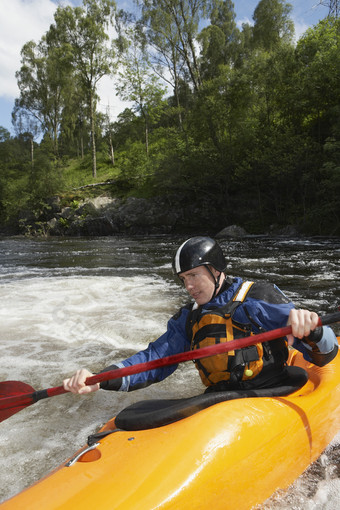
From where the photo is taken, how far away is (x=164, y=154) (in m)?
18.3

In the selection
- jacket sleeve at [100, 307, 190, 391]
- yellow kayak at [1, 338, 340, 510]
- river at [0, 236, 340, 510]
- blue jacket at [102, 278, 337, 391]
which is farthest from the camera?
river at [0, 236, 340, 510]

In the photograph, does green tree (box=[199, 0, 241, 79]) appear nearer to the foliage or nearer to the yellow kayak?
the foliage

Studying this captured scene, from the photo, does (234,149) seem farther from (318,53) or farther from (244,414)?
(244,414)

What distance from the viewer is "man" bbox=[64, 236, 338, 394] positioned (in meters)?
1.80

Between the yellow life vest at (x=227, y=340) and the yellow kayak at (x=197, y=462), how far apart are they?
16 centimetres

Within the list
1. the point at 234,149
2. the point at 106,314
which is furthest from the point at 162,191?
the point at 106,314

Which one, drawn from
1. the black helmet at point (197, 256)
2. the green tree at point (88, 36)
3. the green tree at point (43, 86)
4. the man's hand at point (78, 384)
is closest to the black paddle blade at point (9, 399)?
the man's hand at point (78, 384)

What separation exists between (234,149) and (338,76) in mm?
4896

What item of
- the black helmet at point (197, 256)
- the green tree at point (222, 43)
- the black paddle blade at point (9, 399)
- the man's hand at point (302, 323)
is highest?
the green tree at point (222, 43)

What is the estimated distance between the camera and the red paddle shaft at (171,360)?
164 cm

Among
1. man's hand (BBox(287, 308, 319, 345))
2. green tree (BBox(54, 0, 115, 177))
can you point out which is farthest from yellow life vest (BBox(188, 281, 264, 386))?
green tree (BBox(54, 0, 115, 177))

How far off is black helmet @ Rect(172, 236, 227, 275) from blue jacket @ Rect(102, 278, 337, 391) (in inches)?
6.3

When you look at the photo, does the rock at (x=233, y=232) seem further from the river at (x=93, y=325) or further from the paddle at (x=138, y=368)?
the paddle at (x=138, y=368)

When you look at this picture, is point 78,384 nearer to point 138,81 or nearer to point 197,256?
point 197,256
